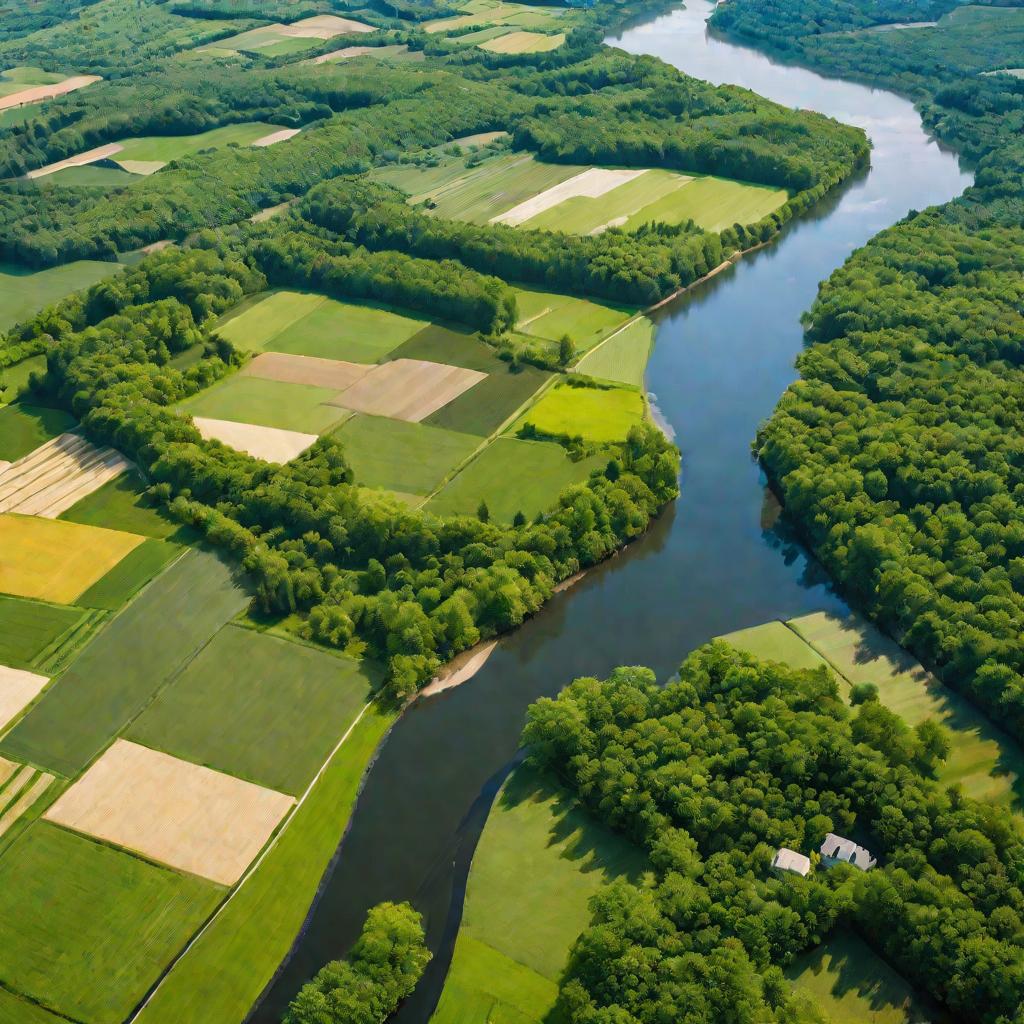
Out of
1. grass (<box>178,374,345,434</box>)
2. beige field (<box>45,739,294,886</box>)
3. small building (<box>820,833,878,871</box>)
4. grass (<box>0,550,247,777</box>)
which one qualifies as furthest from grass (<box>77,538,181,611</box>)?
small building (<box>820,833,878,871</box>)

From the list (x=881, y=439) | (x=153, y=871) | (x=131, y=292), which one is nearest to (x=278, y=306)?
(x=131, y=292)

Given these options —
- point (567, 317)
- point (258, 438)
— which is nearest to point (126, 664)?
point (258, 438)

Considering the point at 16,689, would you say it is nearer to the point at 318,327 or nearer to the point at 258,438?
the point at 258,438

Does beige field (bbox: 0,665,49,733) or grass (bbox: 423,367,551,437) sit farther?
grass (bbox: 423,367,551,437)

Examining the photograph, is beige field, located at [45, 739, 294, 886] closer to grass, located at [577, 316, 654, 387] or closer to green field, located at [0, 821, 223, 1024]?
green field, located at [0, 821, 223, 1024]

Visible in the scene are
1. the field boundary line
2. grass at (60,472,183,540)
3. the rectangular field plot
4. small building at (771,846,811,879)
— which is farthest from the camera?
grass at (60,472,183,540)
